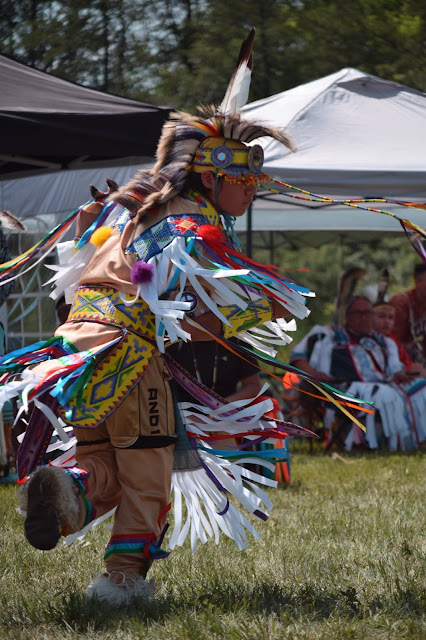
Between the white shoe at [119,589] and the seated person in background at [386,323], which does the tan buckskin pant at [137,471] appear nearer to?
the white shoe at [119,589]

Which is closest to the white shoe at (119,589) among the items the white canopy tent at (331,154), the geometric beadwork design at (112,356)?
the geometric beadwork design at (112,356)

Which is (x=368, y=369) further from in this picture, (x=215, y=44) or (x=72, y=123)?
(x=215, y=44)

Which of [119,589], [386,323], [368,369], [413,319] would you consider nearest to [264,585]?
[119,589]

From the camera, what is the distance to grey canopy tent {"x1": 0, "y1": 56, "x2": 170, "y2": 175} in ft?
14.6

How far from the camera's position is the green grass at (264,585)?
2.45m

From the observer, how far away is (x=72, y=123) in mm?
4539

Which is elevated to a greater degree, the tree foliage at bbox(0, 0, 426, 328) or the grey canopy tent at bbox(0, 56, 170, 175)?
the tree foliage at bbox(0, 0, 426, 328)

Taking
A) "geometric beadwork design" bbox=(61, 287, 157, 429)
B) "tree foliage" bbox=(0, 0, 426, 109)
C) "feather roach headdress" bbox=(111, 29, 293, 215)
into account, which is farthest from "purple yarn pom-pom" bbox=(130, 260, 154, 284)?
"tree foliage" bbox=(0, 0, 426, 109)

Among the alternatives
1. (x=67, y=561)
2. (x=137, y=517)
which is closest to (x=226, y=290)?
(x=137, y=517)

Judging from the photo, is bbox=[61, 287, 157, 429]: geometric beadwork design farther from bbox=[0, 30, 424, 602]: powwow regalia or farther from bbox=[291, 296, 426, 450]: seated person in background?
bbox=[291, 296, 426, 450]: seated person in background

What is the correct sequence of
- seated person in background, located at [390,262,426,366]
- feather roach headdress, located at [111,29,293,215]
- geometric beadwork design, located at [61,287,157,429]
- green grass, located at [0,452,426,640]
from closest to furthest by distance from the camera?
green grass, located at [0,452,426,640] → geometric beadwork design, located at [61,287,157,429] → feather roach headdress, located at [111,29,293,215] → seated person in background, located at [390,262,426,366]

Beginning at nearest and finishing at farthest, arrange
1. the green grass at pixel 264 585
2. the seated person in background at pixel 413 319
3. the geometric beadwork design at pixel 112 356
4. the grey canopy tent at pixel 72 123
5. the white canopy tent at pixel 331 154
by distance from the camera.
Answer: the green grass at pixel 264 585, the geometric beadwork design at pixel 112 356, the grey canopy tent at pixel 72 123, the white canopy tent at pixel 331 154, the seated person in background at pixel 413 319

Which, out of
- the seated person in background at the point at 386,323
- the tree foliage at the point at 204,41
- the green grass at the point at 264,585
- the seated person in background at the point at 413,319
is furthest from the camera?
the tree foliage at the point at 204,41

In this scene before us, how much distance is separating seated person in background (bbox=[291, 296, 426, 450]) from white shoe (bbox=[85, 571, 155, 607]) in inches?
169
